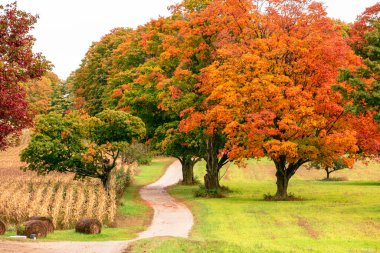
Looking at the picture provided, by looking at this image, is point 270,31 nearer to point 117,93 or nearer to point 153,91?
point 153,91

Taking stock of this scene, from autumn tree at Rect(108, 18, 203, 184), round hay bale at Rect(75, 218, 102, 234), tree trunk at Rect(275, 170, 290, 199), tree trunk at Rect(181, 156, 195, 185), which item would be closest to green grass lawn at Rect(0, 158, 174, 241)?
round hay bale at Rect(75, 218, 102, 234)

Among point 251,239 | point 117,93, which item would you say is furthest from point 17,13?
point 117,93

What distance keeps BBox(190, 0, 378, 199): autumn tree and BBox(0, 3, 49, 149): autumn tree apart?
19057mm

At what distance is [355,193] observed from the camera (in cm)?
4238

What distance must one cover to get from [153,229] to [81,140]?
581 inches

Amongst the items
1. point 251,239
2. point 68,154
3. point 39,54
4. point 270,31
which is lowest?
point 251,239

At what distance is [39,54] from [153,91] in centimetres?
3128

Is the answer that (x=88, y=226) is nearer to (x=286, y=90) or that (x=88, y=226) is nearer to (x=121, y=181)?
(x=286, y=90)

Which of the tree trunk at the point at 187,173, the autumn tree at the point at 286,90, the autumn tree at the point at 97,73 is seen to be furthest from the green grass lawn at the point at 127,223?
the autumn tree at the point at 97,73

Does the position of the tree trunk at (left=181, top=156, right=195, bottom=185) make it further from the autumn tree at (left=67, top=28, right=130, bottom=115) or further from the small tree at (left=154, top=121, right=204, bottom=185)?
the autumn tree at (left=67, top=28, right=130, bottom=115)

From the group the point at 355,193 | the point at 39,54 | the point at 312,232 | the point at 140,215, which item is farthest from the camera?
the point at 355,193

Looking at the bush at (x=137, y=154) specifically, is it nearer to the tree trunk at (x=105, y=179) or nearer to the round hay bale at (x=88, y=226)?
the tree trunk at (x=105, y=179)

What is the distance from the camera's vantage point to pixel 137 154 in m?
75.7

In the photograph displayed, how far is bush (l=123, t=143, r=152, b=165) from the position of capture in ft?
236
